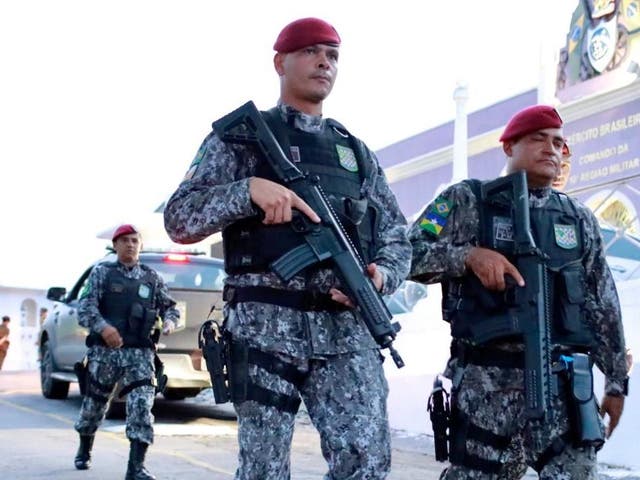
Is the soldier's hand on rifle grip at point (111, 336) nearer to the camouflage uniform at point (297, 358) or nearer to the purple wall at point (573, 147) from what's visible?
the camouflage uniform at point (297, 358)

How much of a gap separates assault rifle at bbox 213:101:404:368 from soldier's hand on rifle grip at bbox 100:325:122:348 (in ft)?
13.9

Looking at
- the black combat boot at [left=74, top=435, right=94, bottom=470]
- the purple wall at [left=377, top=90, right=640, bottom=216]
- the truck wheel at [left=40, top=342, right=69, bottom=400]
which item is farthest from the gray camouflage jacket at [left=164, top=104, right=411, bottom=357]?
the purple wall at [left=377, top=90, right=640, bottom=216]

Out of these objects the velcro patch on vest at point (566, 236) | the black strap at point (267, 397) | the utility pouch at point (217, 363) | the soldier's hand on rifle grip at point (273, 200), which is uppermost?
the velcro patch on vest at point (566, 236)

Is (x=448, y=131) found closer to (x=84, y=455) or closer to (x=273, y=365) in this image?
(x=84, y=455)

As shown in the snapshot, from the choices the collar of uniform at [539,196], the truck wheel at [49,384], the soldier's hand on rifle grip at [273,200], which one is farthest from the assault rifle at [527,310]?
the truck wheel at [49,384]

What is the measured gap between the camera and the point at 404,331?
10.9 meters

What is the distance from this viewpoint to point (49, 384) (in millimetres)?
14000

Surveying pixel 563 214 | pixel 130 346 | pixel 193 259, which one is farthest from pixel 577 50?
pixel 563 214

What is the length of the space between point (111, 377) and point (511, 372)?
432 centimetres

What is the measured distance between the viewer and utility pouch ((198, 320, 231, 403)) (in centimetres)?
362

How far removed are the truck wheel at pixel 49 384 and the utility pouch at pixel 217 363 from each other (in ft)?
34.2

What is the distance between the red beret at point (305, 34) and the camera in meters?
3.81

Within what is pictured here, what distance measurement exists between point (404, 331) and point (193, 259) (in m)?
2.48

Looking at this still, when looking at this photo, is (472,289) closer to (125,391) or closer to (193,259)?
(125,391)
